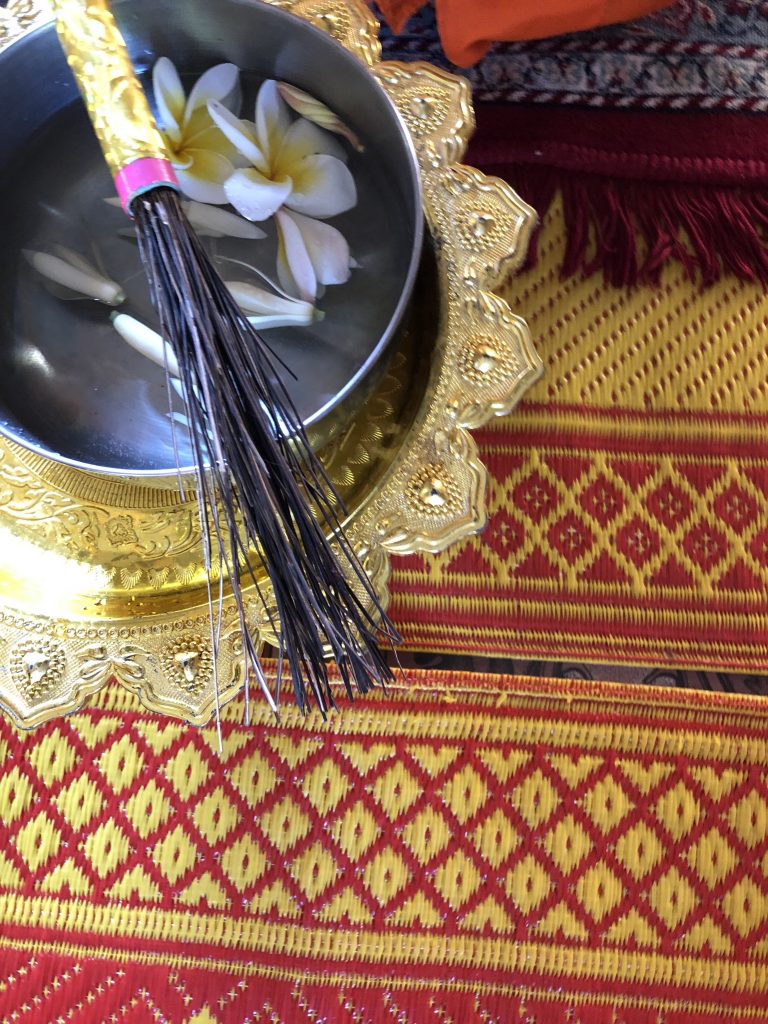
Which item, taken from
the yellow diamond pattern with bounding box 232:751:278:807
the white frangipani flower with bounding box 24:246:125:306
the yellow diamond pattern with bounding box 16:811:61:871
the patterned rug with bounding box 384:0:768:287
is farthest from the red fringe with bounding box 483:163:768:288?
the yellow diamond pattern with bounding box 16:811:61:871

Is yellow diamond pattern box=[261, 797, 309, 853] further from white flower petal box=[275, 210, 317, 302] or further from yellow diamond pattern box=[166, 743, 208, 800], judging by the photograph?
white flower petal box=[275, 210, 317, 302]

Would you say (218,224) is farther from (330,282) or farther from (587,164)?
(587,164)

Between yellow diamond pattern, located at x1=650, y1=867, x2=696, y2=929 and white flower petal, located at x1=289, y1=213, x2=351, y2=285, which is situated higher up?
white flower petal, located at x1=289, y1=213, x2=351, y2=285

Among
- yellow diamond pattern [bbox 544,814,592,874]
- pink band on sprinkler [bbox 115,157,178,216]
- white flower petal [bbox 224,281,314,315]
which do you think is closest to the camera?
pink band on sprinkler [bbox 115,157,178,216]

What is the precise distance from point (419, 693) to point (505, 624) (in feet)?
0.22

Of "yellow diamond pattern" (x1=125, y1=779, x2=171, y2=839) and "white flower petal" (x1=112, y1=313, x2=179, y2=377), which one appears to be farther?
"yellow diamond pattern" (x1=125, y1=779, x2=171, y2=839)

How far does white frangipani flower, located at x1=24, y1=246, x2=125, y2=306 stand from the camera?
0.42 meters

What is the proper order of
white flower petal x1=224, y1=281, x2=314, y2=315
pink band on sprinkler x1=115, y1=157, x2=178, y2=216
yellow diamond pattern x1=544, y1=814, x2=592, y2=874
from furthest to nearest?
yellow diamond pattern x1=544, y1=814, x2=592, y2=874, white flower petal x1=224, y1=281, x2=314, y2=315, pink band on sprinkler x1=115, y1=157, x2=178, y2=216

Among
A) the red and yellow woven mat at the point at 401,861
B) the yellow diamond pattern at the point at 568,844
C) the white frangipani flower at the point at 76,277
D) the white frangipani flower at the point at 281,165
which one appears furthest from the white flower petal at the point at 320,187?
the yellow diamond pattern at the point at 568,844

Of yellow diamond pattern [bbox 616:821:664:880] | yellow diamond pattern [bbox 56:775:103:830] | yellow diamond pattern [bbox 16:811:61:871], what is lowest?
yellow diamond pattern [bbox 616:821:664:880]

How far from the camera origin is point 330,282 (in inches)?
16.0

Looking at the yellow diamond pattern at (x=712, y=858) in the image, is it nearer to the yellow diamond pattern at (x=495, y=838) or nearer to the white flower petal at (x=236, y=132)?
the yellow diamond pattern at (x=495, y=838)

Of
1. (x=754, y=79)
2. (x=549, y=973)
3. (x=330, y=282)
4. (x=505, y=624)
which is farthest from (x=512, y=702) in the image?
(x=754, y=79)

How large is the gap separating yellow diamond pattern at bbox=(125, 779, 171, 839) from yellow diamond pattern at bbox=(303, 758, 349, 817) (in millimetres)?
89
